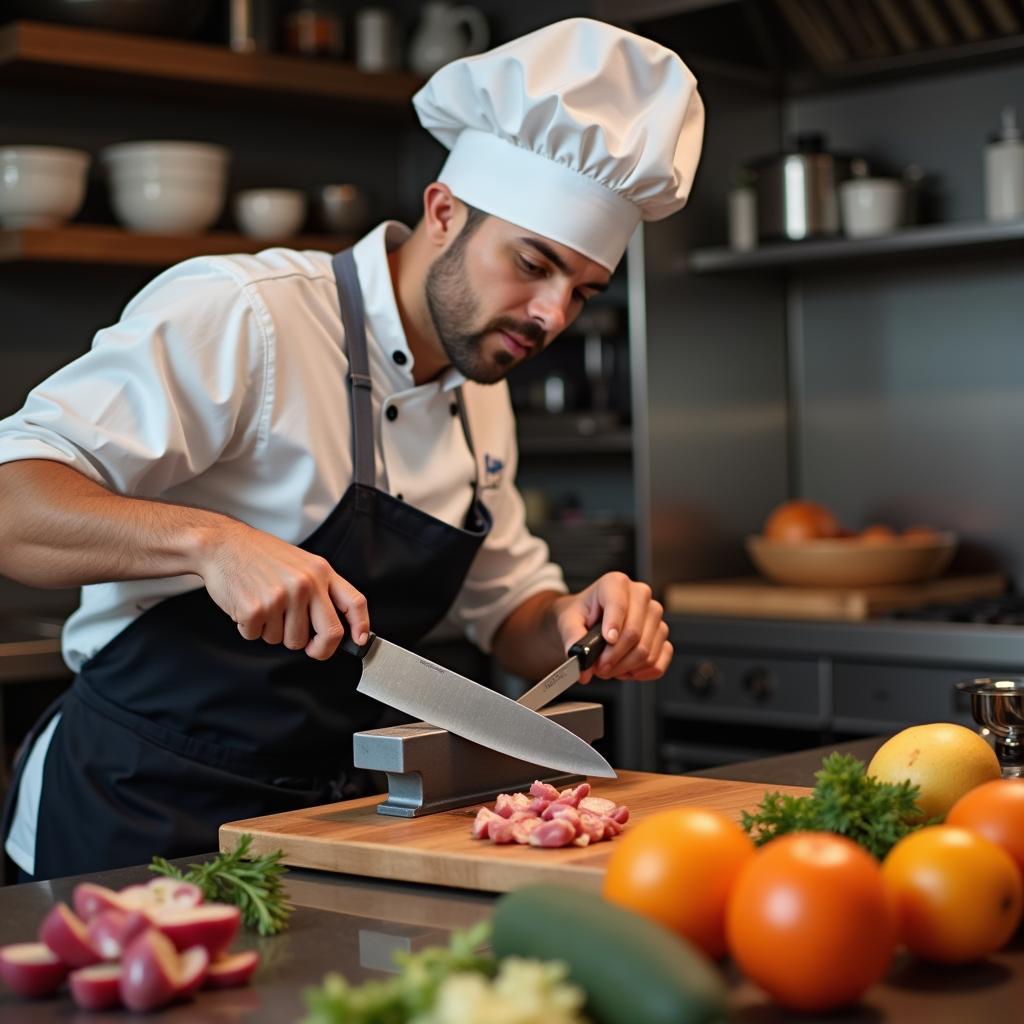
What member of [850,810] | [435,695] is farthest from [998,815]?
[435,695]

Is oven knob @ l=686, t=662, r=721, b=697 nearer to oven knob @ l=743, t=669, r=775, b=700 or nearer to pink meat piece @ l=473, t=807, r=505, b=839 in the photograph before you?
oven knob @ l=743, t=669, r=775, b=700

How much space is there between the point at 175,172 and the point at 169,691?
1.64 m

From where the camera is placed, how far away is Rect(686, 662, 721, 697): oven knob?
3055mm

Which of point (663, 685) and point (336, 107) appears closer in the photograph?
point (663, 685)

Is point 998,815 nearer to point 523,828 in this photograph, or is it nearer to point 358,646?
point 523,828

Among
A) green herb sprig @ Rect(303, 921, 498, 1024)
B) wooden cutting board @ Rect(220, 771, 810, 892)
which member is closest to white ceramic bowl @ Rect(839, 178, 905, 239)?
wooden cutting board @ Rect(220, 771, 810, 892)

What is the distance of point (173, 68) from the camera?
3133mm

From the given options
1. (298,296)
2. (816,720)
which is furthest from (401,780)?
(816,720)

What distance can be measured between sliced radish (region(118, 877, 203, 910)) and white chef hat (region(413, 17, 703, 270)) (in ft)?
3.29

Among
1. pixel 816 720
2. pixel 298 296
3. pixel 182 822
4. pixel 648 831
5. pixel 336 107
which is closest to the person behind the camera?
pixel 648 831

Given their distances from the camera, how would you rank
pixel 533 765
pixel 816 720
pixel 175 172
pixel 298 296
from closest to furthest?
pixel 533 765
pixel 298 296
pixel 816 720
pixel 175 172

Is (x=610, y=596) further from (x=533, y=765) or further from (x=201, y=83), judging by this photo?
(x=201, y=83)

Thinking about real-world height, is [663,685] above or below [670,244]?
below

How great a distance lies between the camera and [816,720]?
2889 millimetres
